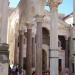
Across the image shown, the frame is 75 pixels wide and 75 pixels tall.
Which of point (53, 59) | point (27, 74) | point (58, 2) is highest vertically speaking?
point (58, 2)

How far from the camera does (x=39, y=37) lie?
68.6ft

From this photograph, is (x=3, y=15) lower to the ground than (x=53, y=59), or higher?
higher

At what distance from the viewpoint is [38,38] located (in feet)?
68.7

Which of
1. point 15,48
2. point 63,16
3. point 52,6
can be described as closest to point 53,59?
point 52,6

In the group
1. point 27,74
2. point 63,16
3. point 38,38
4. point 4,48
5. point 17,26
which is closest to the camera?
point 4,48

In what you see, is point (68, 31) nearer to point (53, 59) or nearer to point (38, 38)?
point (38, 38)

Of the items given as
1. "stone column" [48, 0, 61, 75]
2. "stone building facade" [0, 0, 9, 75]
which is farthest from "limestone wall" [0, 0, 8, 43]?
"stone column" [48, 0, 61, 75]

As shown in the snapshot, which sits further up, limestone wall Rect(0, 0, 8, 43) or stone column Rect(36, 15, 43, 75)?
limestone wall Rect(0, 0, 8, 43)

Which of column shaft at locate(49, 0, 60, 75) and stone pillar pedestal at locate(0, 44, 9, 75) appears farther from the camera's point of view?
column shaft at locate(49, 0, 60, 75)

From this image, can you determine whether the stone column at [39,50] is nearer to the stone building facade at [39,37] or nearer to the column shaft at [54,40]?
the stone building facade at [39,37]

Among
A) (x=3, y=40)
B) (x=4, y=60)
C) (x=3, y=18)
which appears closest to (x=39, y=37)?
(x=3, y=18)

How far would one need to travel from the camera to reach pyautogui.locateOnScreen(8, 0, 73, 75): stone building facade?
1775 cm

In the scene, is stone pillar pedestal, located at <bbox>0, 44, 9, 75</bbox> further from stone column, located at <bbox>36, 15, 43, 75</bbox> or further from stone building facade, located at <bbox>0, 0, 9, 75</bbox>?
stone column, located at <bbox>36, 15, 43, 75</bbox>

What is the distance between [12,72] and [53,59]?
545 centimetres
